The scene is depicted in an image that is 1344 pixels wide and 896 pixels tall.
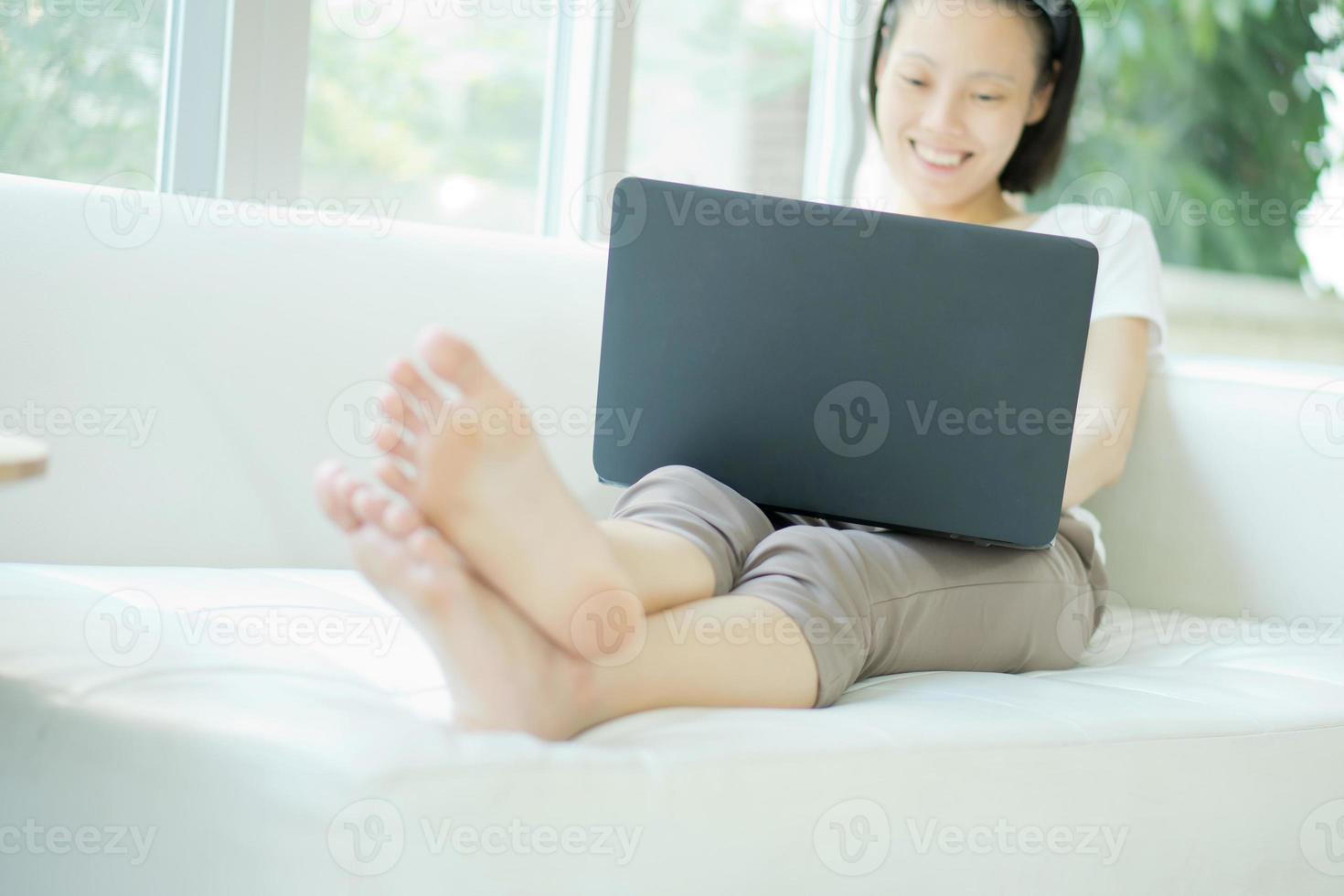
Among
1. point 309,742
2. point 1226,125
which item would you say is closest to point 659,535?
point 309,742

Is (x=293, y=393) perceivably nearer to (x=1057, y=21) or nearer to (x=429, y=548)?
(x=429, y=548)

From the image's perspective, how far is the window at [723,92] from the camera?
107 inches

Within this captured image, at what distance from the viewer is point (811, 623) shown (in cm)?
100

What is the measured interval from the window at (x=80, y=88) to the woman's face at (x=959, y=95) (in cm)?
105

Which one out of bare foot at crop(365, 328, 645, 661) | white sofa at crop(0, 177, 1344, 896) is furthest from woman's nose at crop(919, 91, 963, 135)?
bare foot at crop(365, 328, 645, 661)

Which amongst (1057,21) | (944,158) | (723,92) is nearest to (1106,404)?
(944,158)

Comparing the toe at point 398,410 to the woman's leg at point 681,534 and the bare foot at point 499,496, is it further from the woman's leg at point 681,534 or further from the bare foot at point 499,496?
the woman's leg at point 681,534

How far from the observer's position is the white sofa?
80 cm

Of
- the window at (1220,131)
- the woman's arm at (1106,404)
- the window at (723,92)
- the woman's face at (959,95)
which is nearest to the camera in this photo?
the woman's arm at (1106,404)

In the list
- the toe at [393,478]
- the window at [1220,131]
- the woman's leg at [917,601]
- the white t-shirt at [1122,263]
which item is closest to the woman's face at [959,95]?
the white t-shirt at [1122,263]

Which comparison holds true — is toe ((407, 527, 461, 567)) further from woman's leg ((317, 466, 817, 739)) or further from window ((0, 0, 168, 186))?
window ((0, 0, 168, 186))

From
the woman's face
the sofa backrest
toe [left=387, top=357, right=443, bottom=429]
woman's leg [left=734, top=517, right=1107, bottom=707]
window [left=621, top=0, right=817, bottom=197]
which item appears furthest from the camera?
window [left=621, top=0, right=817, bottom=197]

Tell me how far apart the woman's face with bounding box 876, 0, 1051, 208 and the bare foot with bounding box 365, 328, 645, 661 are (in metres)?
1.07

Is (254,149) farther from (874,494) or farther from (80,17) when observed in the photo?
(874,494)
